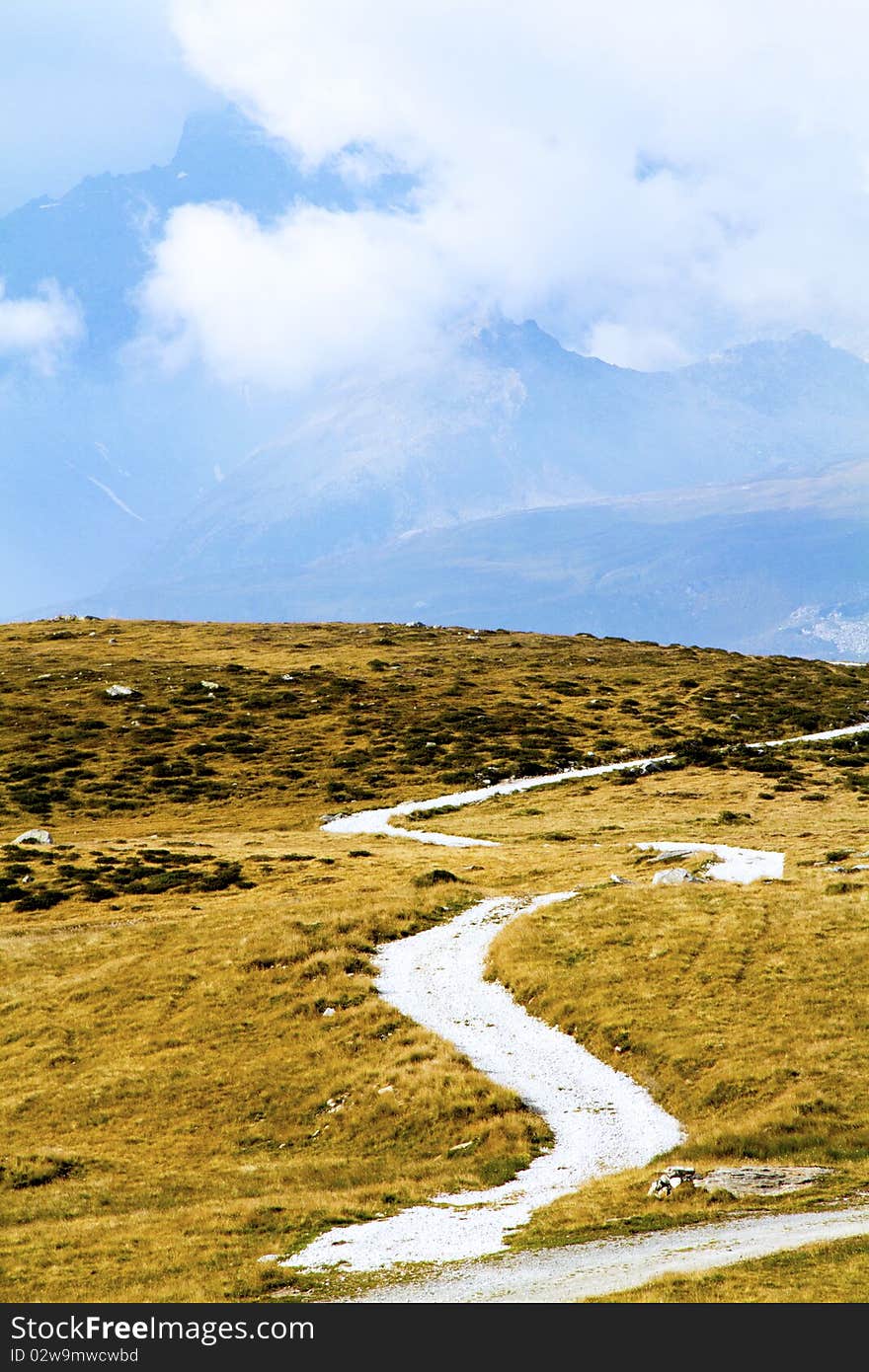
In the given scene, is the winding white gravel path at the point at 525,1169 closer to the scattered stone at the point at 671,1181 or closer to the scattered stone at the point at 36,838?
the scattered stone at the point at 671,1181

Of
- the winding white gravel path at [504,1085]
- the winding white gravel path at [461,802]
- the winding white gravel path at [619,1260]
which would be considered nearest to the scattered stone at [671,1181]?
the winding white gravel path at [619,1260]

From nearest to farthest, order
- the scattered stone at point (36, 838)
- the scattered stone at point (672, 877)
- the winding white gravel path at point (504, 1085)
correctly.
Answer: the winding white gravel path at point (504, 1085) < the scattered stone at point (672, 877) < the scattered stone at point (36, 838)

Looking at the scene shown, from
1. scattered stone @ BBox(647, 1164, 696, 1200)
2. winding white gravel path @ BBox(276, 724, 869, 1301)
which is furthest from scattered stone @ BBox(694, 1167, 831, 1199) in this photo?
winding white gravel path @ BBox(276, 724, 869, 1301)

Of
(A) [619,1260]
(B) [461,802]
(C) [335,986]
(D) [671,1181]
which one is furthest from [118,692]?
(A) [619,1260]

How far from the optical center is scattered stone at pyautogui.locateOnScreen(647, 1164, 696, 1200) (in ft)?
72.1

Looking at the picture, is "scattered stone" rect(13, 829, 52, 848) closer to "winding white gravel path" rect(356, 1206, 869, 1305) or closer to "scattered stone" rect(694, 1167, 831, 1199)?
"scattered stone" rect(694, 1167, 831, 1199)

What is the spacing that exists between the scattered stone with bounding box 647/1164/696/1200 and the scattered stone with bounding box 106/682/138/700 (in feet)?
281

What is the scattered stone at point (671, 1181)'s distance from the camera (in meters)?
22.0

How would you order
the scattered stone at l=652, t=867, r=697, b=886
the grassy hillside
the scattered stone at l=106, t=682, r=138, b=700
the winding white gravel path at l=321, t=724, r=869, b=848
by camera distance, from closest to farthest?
the grassy hillside → the scattered stone at l=652, t=867, r=697, b=886 → the winding white gravel path at l=321, t=724, r=869, b=848 → the scattered stone at l=106, t=682, r=138, b=700

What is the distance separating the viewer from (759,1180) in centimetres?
2233

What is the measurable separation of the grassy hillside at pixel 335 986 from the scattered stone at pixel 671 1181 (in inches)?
14.7

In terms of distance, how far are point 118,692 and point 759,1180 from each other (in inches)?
3439
